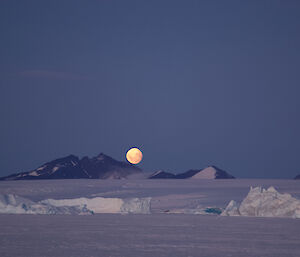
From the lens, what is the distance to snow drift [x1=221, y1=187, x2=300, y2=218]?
66.4 ft

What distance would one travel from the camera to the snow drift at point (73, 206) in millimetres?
23188

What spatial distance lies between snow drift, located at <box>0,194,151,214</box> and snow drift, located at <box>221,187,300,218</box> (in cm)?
465

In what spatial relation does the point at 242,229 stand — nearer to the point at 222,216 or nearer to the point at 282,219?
the point at 282,219

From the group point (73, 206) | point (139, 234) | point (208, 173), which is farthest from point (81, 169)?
point (139, 234)

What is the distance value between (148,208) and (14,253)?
43.9 ft

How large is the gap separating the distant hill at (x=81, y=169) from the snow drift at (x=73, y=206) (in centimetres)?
4476

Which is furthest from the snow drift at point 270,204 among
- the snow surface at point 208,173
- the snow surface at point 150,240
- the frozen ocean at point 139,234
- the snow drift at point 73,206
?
the snow surface at point 208,173

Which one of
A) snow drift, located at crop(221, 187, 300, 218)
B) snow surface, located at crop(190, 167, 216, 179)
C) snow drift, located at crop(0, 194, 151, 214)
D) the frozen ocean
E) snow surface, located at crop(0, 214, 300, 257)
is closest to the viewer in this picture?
snow surface, located at crop(0, 214, 300, 257)

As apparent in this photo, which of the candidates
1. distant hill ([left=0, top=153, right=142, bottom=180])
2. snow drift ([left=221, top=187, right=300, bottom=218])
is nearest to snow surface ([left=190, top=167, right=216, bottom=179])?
distant hill ([left=0, top=153, right=142, bottom=180])

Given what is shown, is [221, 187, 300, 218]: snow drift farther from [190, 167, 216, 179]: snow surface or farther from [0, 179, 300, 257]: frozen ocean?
[190, 167, 216, 179]: snow surface

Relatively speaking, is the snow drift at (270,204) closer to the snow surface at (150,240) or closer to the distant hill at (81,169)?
the snow surface at (150,240)

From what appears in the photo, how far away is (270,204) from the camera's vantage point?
67.6 feet

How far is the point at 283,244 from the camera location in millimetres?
12828

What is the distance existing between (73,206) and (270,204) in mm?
9772
